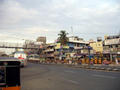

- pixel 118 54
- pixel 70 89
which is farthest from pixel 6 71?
pixel 118 54

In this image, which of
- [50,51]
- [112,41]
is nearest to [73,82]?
[112,41]

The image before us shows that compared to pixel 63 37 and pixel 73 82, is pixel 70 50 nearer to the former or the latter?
pixel 63 37

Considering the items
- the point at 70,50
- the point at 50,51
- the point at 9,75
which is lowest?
the point at 9,75

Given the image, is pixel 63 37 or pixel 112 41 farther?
pixel 63 37

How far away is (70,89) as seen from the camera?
766cm

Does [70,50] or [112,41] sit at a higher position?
[112,41]

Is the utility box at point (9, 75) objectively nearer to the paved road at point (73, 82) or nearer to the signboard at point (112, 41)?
the paved road at point (73, 82)

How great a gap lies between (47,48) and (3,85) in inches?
2624

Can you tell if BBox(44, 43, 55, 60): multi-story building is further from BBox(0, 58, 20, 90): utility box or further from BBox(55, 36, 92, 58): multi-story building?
BBox(0, 58, 20, 90): utility box

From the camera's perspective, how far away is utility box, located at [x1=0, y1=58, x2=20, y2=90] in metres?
4.48

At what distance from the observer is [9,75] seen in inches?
181

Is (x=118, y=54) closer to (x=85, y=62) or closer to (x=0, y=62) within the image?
(x=85, y=62)

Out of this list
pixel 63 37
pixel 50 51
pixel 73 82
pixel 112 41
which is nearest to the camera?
pixel 73 82

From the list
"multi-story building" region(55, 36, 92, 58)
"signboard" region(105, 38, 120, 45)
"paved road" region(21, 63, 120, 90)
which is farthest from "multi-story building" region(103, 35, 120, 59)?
"paved road" region(21, 63, 120, 90)
